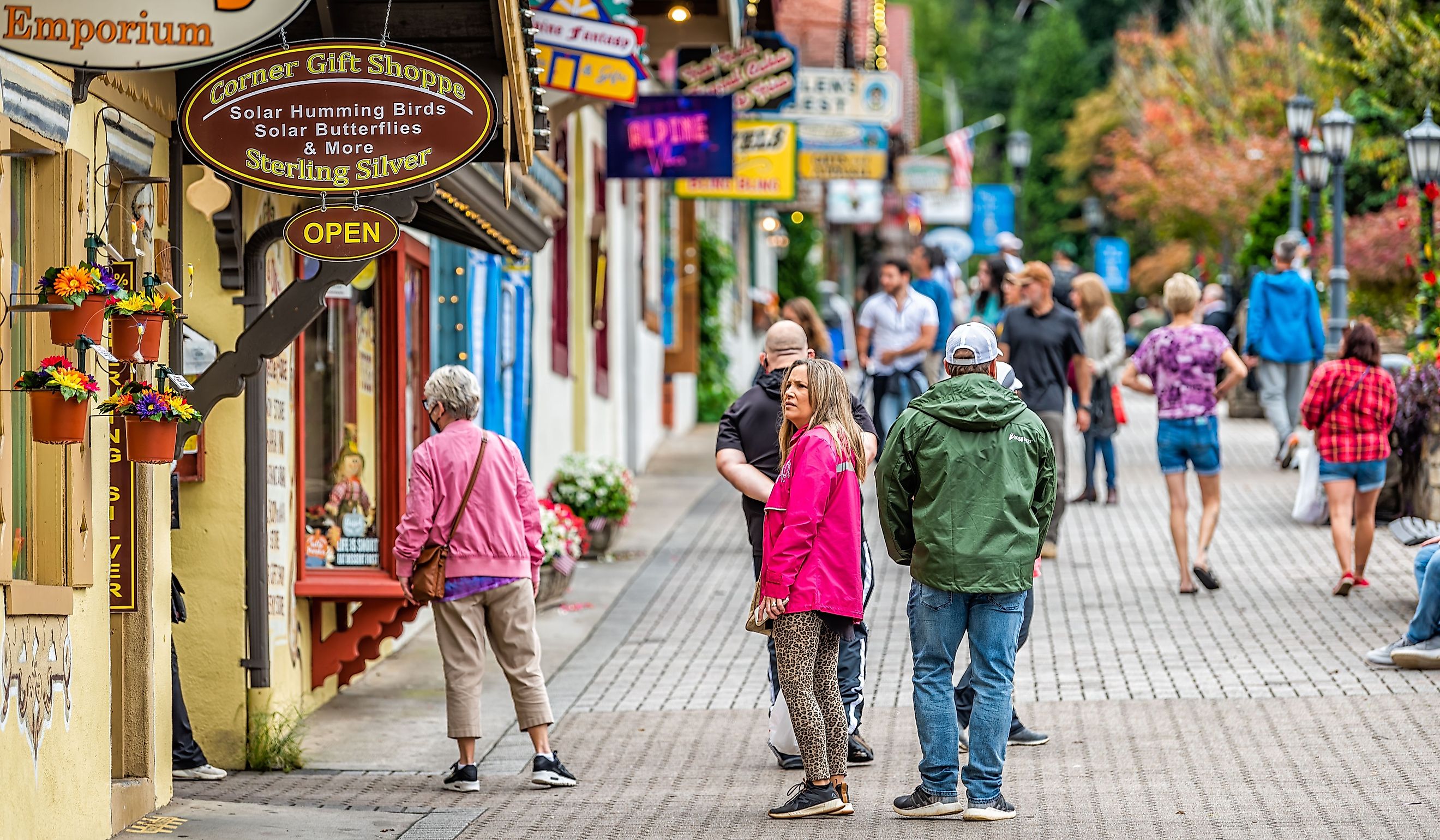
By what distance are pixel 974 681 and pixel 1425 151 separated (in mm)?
9692

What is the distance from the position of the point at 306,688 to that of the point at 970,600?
3711mm

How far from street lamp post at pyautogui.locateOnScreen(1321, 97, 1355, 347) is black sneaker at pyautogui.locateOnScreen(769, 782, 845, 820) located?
12.9m

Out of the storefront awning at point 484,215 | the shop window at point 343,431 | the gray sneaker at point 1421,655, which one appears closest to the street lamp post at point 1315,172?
the gray sneaker at point 1421,655

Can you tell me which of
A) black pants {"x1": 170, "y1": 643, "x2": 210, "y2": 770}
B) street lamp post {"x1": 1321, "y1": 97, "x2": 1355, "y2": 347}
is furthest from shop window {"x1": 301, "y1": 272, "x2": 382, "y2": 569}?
street lamp post {"x1": 1321, "y1": 97, "x2": 1355, "y2": 347}

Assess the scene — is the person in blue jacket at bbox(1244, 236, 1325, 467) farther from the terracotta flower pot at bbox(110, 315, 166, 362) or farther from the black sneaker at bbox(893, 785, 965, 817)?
the terracotta flower pot at bbox(110, 315, 166, 362)

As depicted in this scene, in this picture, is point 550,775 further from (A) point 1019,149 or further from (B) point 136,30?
(A) point 1019,149

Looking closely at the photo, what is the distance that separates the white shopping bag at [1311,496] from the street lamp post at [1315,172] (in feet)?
27.1

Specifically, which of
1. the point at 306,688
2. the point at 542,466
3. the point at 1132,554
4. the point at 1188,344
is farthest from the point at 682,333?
the point at 306,688

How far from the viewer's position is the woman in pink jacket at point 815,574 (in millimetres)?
6855

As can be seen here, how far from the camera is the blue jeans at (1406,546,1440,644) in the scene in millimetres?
8984

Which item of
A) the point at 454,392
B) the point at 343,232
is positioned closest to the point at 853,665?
the point at 454,392

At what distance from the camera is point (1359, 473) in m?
11.1

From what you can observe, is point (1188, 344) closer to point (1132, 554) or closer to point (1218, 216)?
point (1132, 554)

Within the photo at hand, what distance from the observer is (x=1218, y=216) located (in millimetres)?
38125
